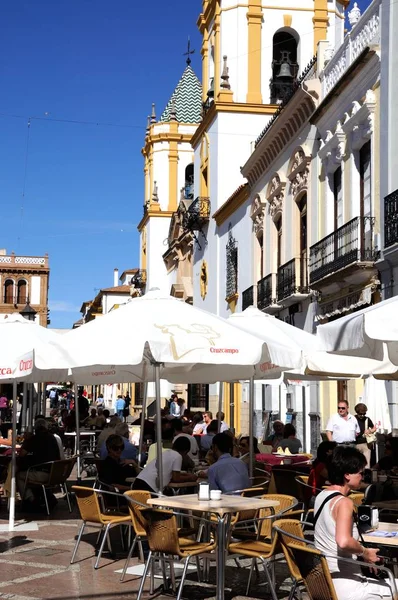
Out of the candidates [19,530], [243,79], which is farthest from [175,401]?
[19,530]

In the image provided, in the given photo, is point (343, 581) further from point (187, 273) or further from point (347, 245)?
point (187, 273)

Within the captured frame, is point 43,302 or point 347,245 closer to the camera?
point 347,245

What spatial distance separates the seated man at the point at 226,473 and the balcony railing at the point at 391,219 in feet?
29.1

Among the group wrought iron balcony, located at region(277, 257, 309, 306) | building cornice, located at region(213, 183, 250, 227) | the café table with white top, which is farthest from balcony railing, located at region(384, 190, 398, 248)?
building cornice, located at region(213, 183, 250, 227)

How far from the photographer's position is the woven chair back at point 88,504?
9.05m

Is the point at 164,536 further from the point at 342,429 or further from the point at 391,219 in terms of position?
the point at 391,219

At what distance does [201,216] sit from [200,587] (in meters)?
30.9

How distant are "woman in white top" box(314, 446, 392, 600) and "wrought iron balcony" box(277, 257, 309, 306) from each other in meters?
17.4

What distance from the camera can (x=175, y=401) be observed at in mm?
33219

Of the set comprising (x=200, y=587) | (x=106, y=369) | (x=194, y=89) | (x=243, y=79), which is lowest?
(x=200, y=587)

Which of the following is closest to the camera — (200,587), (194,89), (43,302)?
(200,587)

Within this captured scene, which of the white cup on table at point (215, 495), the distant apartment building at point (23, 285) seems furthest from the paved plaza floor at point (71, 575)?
the distant apartment building at point (23, 285)

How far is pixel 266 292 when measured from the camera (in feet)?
89.9

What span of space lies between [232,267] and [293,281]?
10.4 meters
